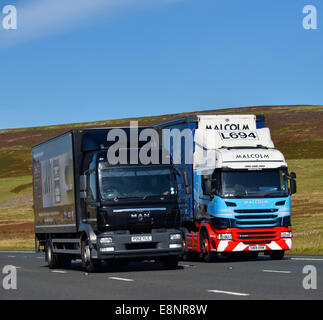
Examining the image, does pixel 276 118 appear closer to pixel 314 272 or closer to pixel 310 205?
pixel 310 205

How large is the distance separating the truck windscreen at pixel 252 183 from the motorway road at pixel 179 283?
219cm

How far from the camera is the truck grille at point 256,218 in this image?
77.3 ft

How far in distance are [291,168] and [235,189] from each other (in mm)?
51058

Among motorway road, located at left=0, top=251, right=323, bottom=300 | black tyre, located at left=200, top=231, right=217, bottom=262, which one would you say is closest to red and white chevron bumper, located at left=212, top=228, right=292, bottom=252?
black tyre, located at left=200, top=231, right=217, bottom=262

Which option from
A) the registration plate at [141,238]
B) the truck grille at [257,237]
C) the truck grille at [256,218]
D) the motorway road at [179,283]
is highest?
the truck grille at [256,218]

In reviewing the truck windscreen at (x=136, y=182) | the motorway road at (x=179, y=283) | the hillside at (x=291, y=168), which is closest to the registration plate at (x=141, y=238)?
the motorway road at (x=179, y=283)

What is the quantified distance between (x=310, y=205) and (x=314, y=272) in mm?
37065

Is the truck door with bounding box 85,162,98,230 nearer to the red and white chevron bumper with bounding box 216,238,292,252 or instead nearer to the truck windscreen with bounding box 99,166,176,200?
the truck windscreen with bounding box 99,166,176,200

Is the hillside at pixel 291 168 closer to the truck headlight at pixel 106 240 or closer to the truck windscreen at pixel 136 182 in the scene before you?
the truck windscreen at pixel 136 182

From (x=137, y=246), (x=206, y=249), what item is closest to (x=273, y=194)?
(x=206, y=249)

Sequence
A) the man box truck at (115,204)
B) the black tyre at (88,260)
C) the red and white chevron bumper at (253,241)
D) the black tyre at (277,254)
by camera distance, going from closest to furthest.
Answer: the man box truck at (115,204)
the black tyre at (88,260)
the red and white chevron bumper at (253,241)
the black tyre at (277,254)

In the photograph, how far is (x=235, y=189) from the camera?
925 inches

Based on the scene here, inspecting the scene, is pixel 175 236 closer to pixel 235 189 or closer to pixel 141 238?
pixel 141 238
